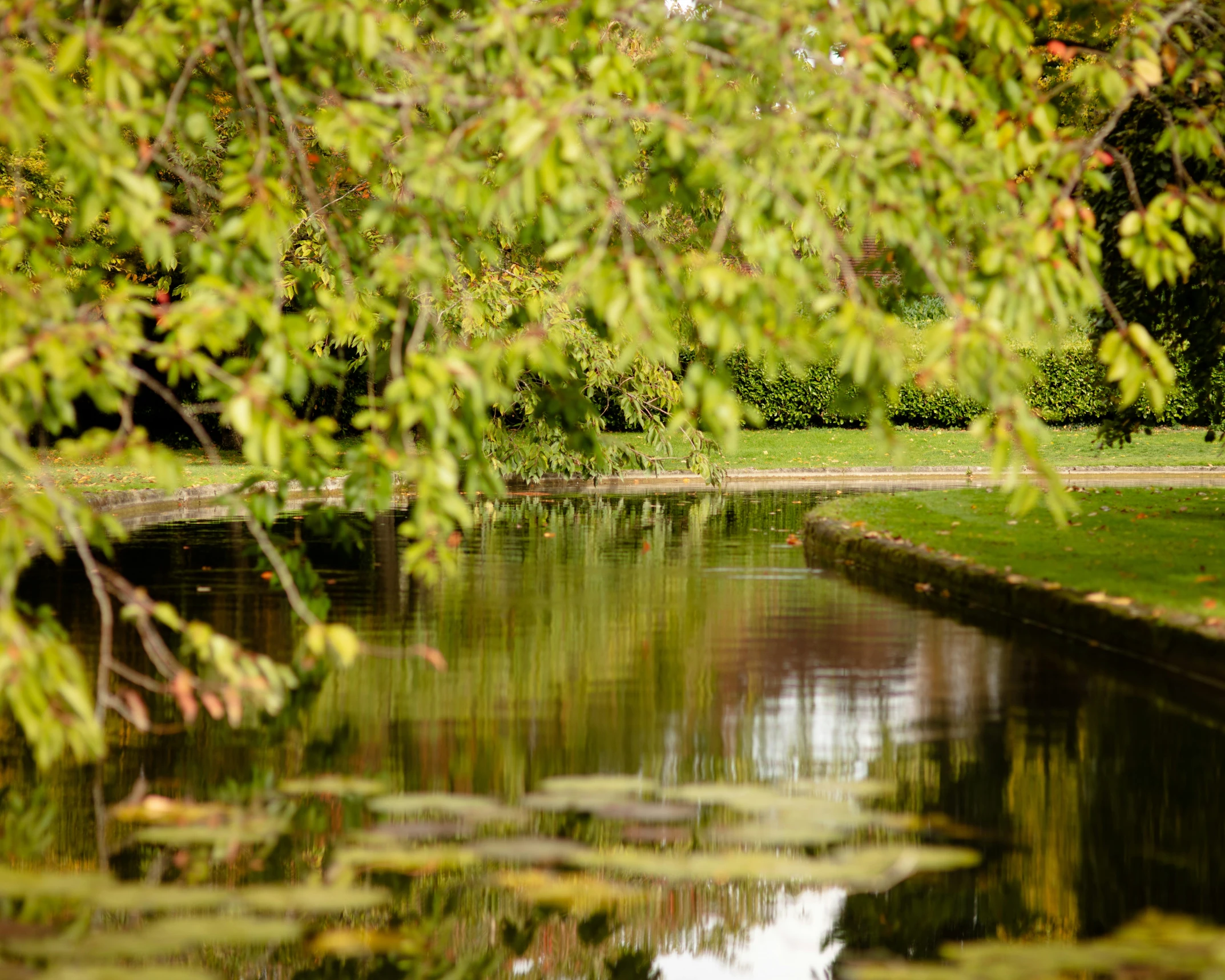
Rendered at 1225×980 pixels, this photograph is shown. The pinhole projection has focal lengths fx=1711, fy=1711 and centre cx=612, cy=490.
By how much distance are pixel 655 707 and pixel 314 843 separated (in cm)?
325

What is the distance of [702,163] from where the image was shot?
548 centimetres

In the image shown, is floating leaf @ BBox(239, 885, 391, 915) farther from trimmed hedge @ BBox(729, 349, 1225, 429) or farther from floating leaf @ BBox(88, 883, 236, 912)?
trimmed hedge @ BBox(729, 349, 1225, 429)

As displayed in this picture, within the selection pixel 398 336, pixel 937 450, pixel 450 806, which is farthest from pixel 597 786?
pixel 937 450

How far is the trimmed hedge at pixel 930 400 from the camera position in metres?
44.8

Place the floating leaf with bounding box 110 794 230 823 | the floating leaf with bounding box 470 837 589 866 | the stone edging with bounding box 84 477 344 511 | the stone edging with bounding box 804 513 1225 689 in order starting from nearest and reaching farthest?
the floating leaf with bounding box 470 837 589 866 → the floating leaf with bounding box 110 794 230 823 → the stone edging with bounding box 804 513 1225 689 → the stone edging with bounding box 84 477 344 511

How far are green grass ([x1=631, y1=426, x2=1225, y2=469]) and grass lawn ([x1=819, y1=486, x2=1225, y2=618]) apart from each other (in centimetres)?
1194

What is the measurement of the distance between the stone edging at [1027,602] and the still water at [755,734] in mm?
365

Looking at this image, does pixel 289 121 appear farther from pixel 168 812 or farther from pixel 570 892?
pixel 570 892

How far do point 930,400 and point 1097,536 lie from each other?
27537mm

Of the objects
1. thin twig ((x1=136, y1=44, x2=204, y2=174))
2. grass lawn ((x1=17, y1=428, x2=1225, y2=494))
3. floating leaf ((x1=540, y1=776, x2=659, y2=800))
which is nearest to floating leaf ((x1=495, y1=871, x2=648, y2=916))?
floating leaf ((x1=540, y1=776, x2=659, y2=800))

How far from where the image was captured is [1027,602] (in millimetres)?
13141

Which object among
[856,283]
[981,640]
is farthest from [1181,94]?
[856,283]

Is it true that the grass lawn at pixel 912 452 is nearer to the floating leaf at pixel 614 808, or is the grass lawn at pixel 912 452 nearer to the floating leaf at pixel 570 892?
the floating leaf at pixel 614 808

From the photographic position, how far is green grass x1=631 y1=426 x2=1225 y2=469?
1523 inches
